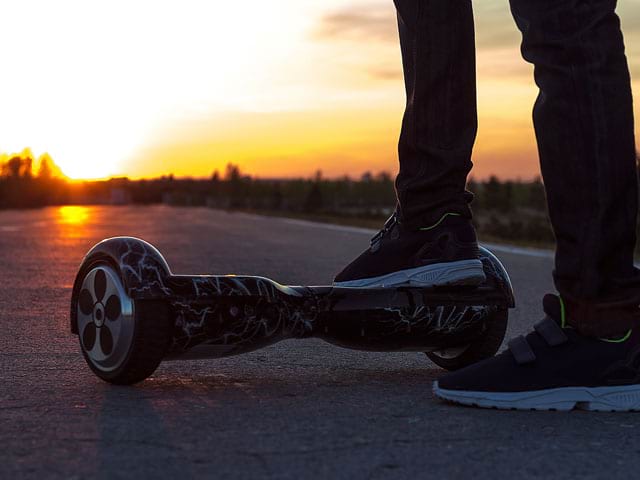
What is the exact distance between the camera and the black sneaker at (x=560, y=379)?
2.11m

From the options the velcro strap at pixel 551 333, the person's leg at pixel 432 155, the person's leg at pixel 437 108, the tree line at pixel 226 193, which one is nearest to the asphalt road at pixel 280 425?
the velcro strap at pixel 551 333

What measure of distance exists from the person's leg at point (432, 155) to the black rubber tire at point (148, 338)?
594 mm

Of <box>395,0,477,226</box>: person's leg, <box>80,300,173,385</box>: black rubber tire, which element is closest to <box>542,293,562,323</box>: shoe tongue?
<box>395,0,477,226</box>: person's leg

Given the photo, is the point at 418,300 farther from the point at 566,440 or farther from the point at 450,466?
the point at 450,466

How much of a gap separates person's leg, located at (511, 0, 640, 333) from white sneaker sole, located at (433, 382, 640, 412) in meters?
0.14

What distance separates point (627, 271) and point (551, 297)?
0.18m

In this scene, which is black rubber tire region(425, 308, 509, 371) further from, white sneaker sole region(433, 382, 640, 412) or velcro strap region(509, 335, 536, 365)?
white sneaker sole region(433, 382, 640, 412)

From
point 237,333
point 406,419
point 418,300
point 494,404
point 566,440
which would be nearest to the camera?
point 566,440

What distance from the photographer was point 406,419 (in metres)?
1.97

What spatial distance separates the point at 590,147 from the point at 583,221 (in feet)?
0.52

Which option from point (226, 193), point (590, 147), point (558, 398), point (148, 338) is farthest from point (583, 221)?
point (226, 193)

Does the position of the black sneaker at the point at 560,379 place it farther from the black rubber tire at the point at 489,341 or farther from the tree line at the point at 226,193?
the tree line at the point at 226,193

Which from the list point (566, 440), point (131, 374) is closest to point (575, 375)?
point (566, 440)

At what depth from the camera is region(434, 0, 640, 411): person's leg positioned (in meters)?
2.09
